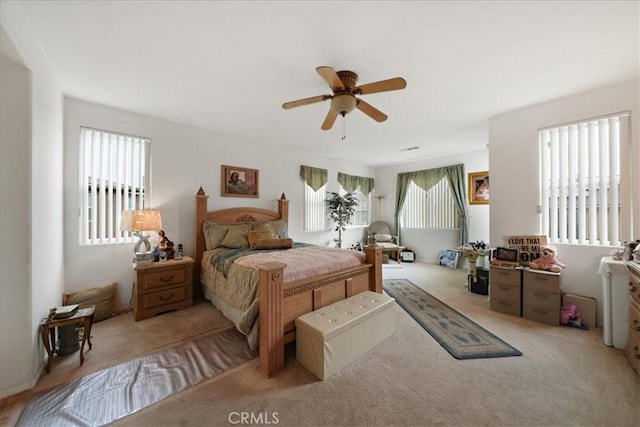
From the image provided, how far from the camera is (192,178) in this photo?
3639 millimetres

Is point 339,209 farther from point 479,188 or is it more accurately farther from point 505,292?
point 505,292

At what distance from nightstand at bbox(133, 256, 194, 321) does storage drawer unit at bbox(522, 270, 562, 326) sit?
14.1 feet

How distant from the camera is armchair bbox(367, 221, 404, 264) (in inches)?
231

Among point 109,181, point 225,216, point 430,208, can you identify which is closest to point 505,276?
point 430,208

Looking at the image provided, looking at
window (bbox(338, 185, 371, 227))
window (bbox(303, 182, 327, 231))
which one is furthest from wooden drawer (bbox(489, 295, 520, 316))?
window (bbox(338, 185, 371, 227))

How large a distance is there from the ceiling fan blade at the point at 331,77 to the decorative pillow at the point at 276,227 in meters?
2.58

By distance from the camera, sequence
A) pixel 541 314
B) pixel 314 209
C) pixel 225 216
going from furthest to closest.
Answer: pixel 314 209 < pixel 225 216 < pixel 541 314

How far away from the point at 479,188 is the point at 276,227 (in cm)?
451

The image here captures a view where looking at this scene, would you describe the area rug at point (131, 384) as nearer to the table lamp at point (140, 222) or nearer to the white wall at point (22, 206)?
the white wall at point (22, 206)

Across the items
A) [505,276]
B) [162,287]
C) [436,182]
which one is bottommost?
[162,287]

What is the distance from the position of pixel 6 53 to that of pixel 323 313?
2988 mm

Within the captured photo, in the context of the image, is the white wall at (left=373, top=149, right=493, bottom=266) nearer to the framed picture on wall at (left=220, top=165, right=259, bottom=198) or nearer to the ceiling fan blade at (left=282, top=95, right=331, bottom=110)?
the framed picture on wall at (left=220, top=165, right=259, bottom=198)

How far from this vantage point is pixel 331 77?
183cm

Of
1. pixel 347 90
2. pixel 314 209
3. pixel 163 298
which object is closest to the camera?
pixel 347 90
